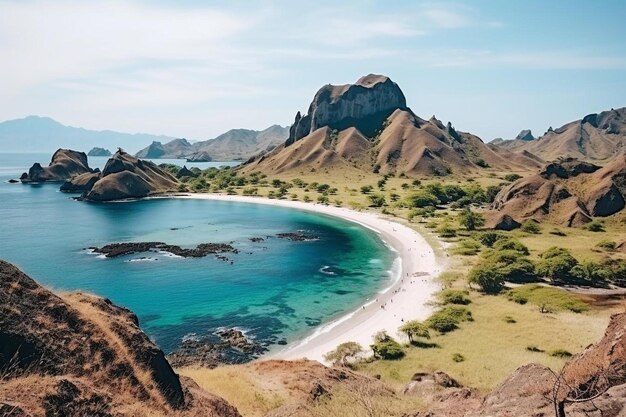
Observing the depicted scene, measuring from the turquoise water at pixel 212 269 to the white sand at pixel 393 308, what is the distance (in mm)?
2951

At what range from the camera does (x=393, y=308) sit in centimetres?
7150

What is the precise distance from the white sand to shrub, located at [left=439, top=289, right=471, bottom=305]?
2921 millimetres

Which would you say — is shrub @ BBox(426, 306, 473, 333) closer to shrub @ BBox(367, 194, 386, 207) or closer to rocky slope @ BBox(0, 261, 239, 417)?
rocky slope @ BBox(0, 261, 239, 417)

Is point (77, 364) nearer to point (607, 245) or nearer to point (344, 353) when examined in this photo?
point (344, 353)

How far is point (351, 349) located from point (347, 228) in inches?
3480

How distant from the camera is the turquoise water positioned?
232 ft

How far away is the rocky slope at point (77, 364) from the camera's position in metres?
16.8

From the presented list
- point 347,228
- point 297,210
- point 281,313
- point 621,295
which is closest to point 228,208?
point 297,210

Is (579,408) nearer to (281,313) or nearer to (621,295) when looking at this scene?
(281,313)

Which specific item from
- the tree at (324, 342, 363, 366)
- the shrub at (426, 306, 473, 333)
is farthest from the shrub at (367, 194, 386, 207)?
the tree at (324, 342, 363, 366)

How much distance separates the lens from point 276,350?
2315 inches

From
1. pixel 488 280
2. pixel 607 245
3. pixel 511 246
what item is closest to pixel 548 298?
pixel 488 280

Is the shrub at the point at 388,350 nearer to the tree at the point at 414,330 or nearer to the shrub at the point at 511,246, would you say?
the tree at the point at 414,330

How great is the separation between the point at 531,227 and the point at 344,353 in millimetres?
84882
